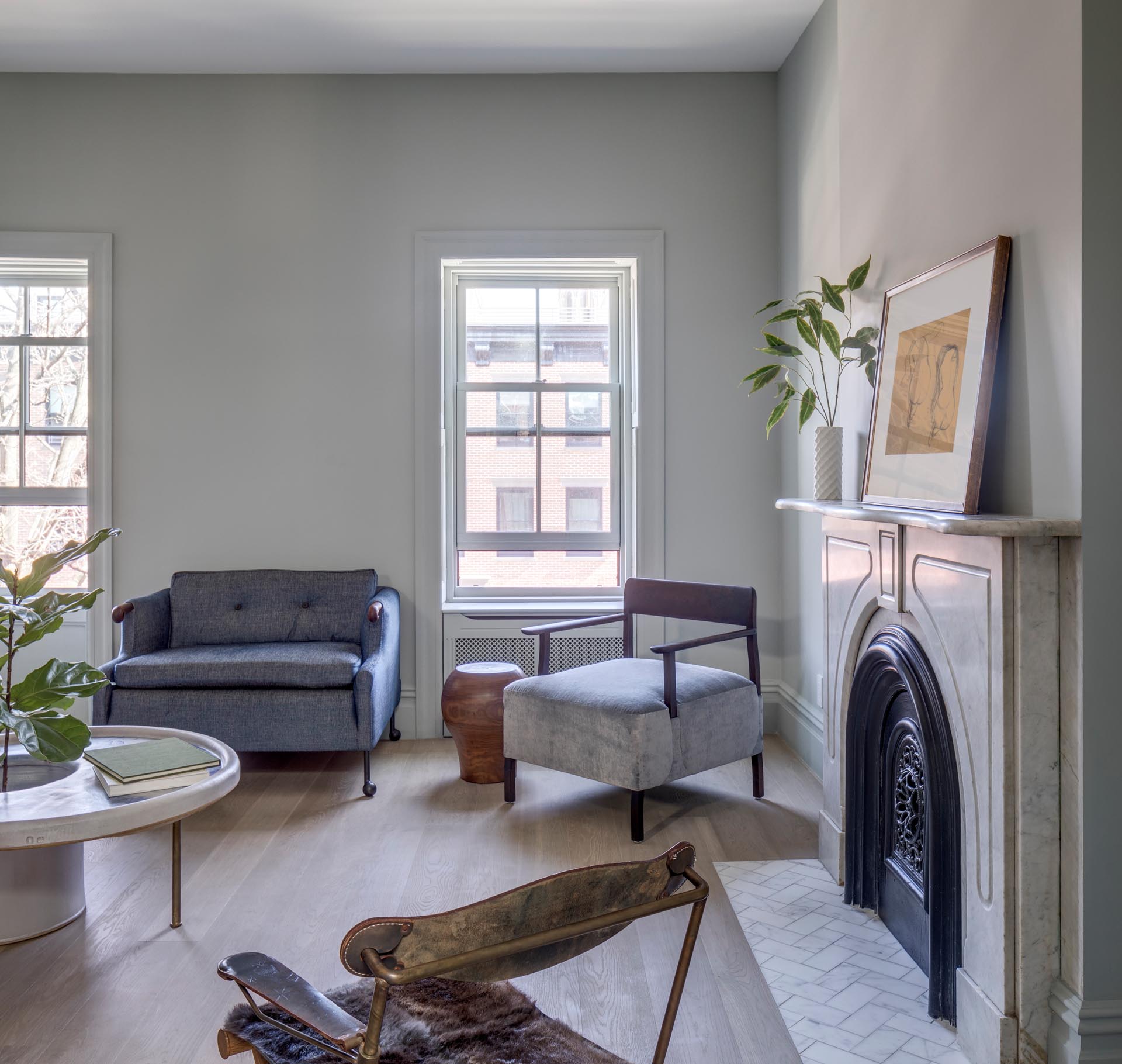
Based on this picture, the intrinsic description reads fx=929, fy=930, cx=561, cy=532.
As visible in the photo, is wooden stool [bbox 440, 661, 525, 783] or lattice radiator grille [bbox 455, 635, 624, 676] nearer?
wooden stool [bbox 440, 661, 525, 783]

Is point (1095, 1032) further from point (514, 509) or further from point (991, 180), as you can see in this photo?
point (514, 509)

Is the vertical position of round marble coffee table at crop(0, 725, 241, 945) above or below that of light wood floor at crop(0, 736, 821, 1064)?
above

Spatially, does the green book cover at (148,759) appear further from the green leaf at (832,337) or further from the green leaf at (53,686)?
the green leaf at (832,337)

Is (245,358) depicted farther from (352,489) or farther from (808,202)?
(808,202)

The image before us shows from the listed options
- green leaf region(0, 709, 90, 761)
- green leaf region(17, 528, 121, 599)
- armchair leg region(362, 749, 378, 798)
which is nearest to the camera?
green leaf region(0, 709, 90, 761)

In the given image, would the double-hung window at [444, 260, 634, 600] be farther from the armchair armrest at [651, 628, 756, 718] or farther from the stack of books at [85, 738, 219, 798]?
the stack of books at [85, 738, 219, 798]

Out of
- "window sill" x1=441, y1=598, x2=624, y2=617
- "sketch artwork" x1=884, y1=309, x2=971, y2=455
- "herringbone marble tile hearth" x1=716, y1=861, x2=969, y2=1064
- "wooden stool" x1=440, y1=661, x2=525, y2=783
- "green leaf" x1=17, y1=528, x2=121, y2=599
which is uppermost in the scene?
"sketch artwork" x1=884, y1=309, x2=971, y2=455

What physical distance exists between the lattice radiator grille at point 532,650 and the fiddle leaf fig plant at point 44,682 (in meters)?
2.01

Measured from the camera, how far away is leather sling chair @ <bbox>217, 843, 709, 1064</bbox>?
0.89 meters

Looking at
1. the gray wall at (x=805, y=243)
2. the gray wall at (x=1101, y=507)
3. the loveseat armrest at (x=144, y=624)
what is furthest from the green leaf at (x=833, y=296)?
the loveseat armrest at (x=144, y=624)

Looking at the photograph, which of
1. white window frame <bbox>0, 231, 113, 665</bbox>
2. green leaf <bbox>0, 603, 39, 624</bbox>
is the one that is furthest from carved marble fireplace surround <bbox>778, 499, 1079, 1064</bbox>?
white window frame <bbox>0, 231, 113, 665</bbox>

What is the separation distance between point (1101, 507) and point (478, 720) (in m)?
2.41

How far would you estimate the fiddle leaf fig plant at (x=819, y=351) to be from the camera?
8.71 ft

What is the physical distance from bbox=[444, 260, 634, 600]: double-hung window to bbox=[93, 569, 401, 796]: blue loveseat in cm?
68
